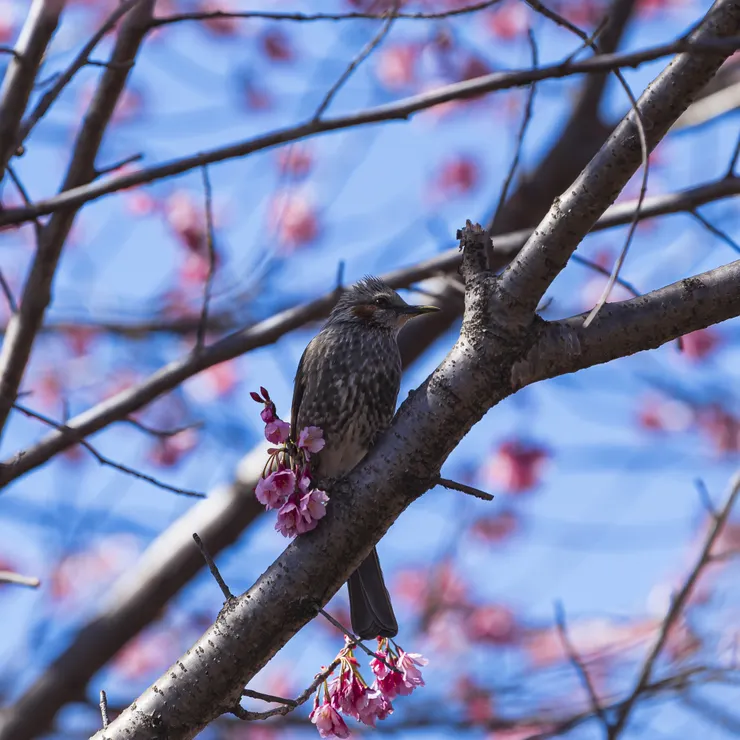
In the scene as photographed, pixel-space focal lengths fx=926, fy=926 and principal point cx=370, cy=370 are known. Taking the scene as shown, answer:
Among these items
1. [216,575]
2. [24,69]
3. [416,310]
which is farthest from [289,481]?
[416,310]

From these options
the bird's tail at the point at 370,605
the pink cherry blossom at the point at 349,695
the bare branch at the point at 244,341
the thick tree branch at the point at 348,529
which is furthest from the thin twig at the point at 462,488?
the bare branch at the point at 244,341

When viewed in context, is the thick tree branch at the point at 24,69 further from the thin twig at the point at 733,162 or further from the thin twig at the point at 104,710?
the thin twig at the point at 733,162

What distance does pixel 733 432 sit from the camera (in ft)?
25.0

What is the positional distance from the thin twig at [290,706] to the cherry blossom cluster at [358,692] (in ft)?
0.15

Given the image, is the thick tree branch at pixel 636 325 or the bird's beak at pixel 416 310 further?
the bird's beak at pixel 416 310

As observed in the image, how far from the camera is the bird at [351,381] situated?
3.24m

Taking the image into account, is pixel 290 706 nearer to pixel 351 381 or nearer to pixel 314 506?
pixel 314 506

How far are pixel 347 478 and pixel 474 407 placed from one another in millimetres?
328

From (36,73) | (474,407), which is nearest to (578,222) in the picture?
(474,407)

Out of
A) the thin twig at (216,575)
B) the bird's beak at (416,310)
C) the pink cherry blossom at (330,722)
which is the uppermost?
the bird's beak at (416,310)

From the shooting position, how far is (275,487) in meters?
2.11

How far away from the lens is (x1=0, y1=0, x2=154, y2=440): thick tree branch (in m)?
3.08

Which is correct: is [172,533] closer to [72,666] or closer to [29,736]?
[72,666]

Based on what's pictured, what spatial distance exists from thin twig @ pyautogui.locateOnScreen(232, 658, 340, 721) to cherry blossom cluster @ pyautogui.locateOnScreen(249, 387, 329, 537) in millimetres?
297
